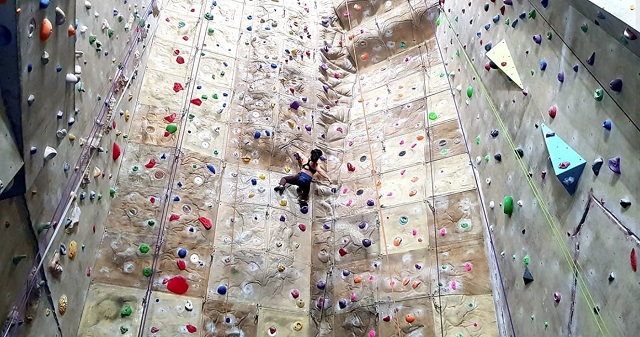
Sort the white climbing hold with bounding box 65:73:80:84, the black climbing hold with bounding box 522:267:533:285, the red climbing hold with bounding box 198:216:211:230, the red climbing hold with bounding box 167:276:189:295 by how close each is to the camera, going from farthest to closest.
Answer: the red climbing hold with bounding box 198:216:211:230 → the red climbing hold with bounding box 167:276:189:295 → the black climbing hold with bounding box 522:267:533:285 → the white climbing hold with bounding box 65:73:80:84

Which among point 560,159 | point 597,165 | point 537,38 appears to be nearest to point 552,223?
point 560,159

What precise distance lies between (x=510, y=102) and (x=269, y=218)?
196 cm

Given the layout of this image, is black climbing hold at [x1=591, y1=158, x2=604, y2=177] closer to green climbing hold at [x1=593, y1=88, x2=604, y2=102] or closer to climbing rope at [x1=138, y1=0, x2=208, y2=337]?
green climbing hold at [x1=593, y1=88, x2=604, y2=102]

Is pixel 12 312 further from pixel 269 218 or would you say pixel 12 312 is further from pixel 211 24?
pixel 211 24

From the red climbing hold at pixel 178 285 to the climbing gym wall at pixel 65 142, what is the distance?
1.71 feet

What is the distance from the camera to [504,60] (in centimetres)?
399

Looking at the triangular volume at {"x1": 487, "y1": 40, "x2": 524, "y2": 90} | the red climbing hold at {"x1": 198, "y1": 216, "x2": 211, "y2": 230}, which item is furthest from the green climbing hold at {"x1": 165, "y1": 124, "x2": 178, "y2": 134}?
the triangular volume at {"x1": 487, "y1": 40, "x2": 524, "y2": 90}

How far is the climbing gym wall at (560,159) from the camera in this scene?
2.53m

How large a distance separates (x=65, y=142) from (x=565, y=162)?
266cm

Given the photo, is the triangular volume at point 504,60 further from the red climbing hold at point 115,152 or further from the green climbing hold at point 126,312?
the green climbing hold at point 126,312

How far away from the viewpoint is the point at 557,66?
10.8 ft

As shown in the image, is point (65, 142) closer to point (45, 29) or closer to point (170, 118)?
point (45, 29)

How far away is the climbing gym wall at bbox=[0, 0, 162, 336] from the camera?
274cm

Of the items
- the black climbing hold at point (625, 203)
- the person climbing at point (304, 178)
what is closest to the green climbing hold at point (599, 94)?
the black climbing hold at point (625, 203)
